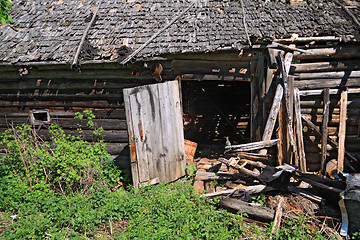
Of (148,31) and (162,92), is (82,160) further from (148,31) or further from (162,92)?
(148,31)

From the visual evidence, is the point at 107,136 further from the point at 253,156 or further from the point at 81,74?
the point at 253,156

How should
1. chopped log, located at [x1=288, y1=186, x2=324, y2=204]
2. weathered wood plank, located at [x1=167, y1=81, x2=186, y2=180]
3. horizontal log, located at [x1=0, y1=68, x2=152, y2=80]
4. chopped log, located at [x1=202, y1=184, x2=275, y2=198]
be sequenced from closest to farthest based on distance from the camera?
chopped log, located at [x1=288, y1=186, x2=324, y2=204] → chopped log, located at [x1=202, y1=184, x2=275, y2=198] → weathered wood plank, located at [x1=167, y1=81, x2=186, y2=180] → horizontal log, located at [x1=0, y1=68, x2=152, y2=80]

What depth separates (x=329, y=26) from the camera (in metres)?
5.97

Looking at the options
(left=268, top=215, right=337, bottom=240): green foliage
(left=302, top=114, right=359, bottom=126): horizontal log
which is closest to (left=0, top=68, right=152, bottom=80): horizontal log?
(left=302, top=114, right=359, bottom=126): horizontal log

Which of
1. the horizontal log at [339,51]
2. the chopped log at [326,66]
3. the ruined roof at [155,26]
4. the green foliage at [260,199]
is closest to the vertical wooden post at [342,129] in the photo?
the chopped log at [326,66]

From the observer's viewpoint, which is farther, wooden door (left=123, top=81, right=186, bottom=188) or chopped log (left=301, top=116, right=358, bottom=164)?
chopped log (left=301, top=116, right=358, bottom=164)

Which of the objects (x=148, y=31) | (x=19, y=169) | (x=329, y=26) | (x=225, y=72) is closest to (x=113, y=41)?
(x=148, y=31)

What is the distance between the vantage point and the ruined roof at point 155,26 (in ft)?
19.7

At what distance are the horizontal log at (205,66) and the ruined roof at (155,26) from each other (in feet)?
1.18

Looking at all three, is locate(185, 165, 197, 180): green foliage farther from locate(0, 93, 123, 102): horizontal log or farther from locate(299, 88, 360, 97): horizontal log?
locate(299, 88, 360, 97): horizontal log

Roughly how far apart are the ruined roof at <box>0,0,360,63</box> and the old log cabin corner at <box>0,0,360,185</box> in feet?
0.08

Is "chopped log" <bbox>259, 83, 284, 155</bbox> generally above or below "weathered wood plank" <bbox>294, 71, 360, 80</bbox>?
below

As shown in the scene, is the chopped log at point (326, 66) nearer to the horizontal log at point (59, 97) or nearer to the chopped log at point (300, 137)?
the chopped log at point (300, 137)

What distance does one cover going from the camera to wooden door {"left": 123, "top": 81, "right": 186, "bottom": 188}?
215 inches
